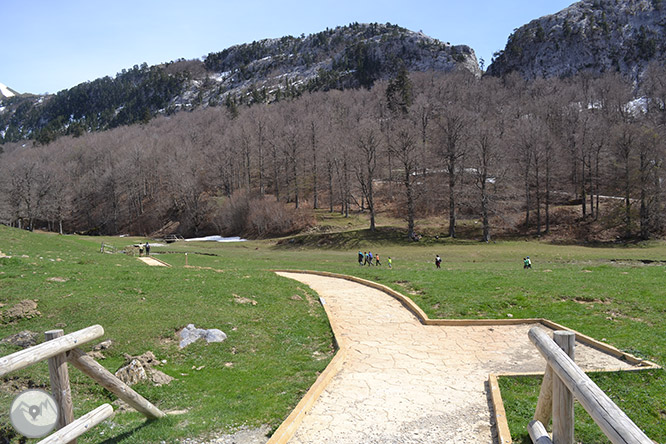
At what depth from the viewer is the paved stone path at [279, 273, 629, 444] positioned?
626cm

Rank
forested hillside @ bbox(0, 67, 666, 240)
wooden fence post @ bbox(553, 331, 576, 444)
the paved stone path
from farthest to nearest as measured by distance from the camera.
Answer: forested hillside @ bbox(0, 67, 666, 240), the paved stone path, wooden fence post @ bbox(553, 331, 576, 444)

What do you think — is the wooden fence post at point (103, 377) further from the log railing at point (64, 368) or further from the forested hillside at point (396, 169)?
the forested hillside at point (396, 169)

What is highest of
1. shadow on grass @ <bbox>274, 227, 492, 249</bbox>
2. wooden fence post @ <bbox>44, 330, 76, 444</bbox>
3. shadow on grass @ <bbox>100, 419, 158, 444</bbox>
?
wooden fence post @ <bbox>44, 330, 76, 444</bbox>

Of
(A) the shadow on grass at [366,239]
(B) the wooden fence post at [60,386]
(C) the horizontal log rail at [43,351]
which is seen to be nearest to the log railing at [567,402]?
(C) the horizontal log rail at [43,351]

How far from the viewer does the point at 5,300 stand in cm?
1191

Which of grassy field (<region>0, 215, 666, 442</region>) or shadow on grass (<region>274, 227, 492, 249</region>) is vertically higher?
grassy field (<region>0, 215, 666, 442</region>)

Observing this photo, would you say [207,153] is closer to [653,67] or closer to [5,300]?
[5,300]

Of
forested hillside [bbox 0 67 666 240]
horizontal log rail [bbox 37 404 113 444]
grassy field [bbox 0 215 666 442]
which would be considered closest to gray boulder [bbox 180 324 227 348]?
grassy field [bbox 0 215 666 442]

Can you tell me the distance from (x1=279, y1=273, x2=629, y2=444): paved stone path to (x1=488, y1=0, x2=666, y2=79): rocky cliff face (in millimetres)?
143566

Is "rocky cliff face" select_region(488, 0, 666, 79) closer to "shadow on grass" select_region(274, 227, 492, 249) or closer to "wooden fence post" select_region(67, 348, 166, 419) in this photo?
"shadow on grass" select_region(274, 227, 492, 249)

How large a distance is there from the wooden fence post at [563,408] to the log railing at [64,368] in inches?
205

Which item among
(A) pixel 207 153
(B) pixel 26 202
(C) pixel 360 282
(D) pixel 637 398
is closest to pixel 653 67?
(A) pixel 207 153

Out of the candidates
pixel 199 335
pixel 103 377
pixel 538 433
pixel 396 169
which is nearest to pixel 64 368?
pixel 103 377

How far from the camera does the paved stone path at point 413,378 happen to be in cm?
626
